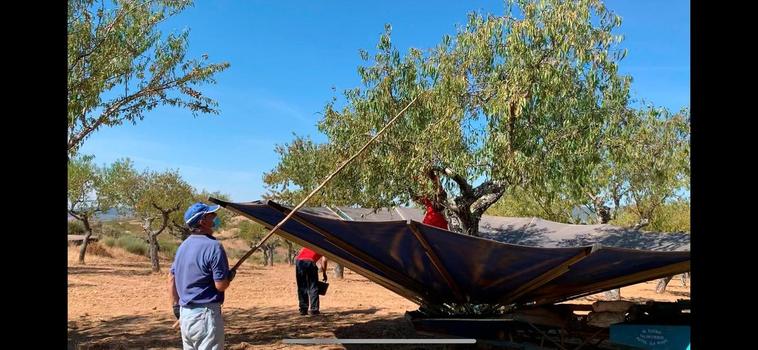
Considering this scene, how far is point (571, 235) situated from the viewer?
21.4 ft

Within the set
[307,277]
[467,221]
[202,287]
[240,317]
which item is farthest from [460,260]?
[240,317]

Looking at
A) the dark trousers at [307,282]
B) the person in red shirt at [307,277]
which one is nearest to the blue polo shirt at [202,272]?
the person in red shirt at [307,277]

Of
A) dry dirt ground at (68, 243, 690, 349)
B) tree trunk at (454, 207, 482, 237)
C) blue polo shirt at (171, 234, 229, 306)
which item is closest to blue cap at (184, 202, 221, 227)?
blue polo shirt at (171, 234, 229, 306)

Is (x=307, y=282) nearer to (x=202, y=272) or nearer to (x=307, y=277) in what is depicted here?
(x=307, y=277)

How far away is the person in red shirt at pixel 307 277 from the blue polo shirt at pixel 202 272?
4407mm

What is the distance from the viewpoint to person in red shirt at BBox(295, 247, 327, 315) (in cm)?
804

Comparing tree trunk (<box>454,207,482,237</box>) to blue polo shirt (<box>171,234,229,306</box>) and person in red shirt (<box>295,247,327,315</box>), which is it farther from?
blue polo shirt (<box>171,234,229,306</box>)

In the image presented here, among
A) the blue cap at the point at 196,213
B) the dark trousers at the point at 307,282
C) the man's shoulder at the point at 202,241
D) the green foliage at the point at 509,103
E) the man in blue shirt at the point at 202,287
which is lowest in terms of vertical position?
the dark trousers at the point at 307,282

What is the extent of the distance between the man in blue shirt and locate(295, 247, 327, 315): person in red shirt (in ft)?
14.4

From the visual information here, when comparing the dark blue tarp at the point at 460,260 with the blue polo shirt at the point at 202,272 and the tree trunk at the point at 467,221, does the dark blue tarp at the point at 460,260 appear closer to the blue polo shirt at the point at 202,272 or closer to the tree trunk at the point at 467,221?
the blue polo shirt at the point at 202,272

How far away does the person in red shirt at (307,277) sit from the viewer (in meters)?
8.04
